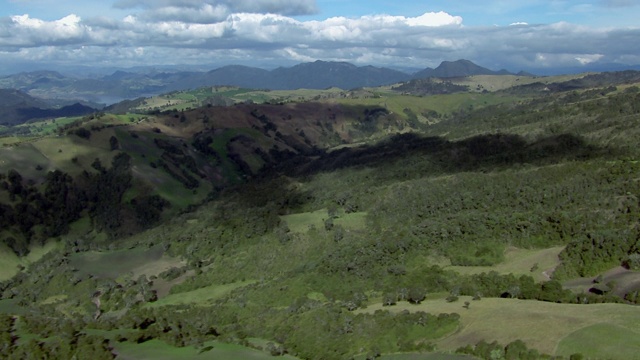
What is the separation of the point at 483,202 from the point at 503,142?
6152 centimetres

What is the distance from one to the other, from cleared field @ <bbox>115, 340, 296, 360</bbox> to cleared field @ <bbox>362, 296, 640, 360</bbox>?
27.2 meters

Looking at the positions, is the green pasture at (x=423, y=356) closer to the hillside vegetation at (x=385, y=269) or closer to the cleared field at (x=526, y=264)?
the hillside vegetation at (x=385, y=269)

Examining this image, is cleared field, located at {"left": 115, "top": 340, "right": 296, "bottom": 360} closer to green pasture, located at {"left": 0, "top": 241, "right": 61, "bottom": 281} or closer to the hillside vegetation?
the hillside vegetation

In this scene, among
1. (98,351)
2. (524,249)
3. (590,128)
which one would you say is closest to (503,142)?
(590,128)

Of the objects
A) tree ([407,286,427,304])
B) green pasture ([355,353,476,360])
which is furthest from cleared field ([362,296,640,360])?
tree ([407,286,427,304])

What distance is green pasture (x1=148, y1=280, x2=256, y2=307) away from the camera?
13138cm

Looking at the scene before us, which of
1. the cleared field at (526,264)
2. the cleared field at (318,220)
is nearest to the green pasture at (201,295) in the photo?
the cleared field at (318,220)

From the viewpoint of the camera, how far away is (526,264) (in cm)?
10300

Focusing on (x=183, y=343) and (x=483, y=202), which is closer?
(x=183, y=343)

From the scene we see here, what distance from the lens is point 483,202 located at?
140250mm

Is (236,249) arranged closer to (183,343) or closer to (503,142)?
(183,343)

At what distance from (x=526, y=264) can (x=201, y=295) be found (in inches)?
2976

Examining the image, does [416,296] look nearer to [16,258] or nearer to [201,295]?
[201,295]

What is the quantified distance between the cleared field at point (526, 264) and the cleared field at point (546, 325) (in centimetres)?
1783
